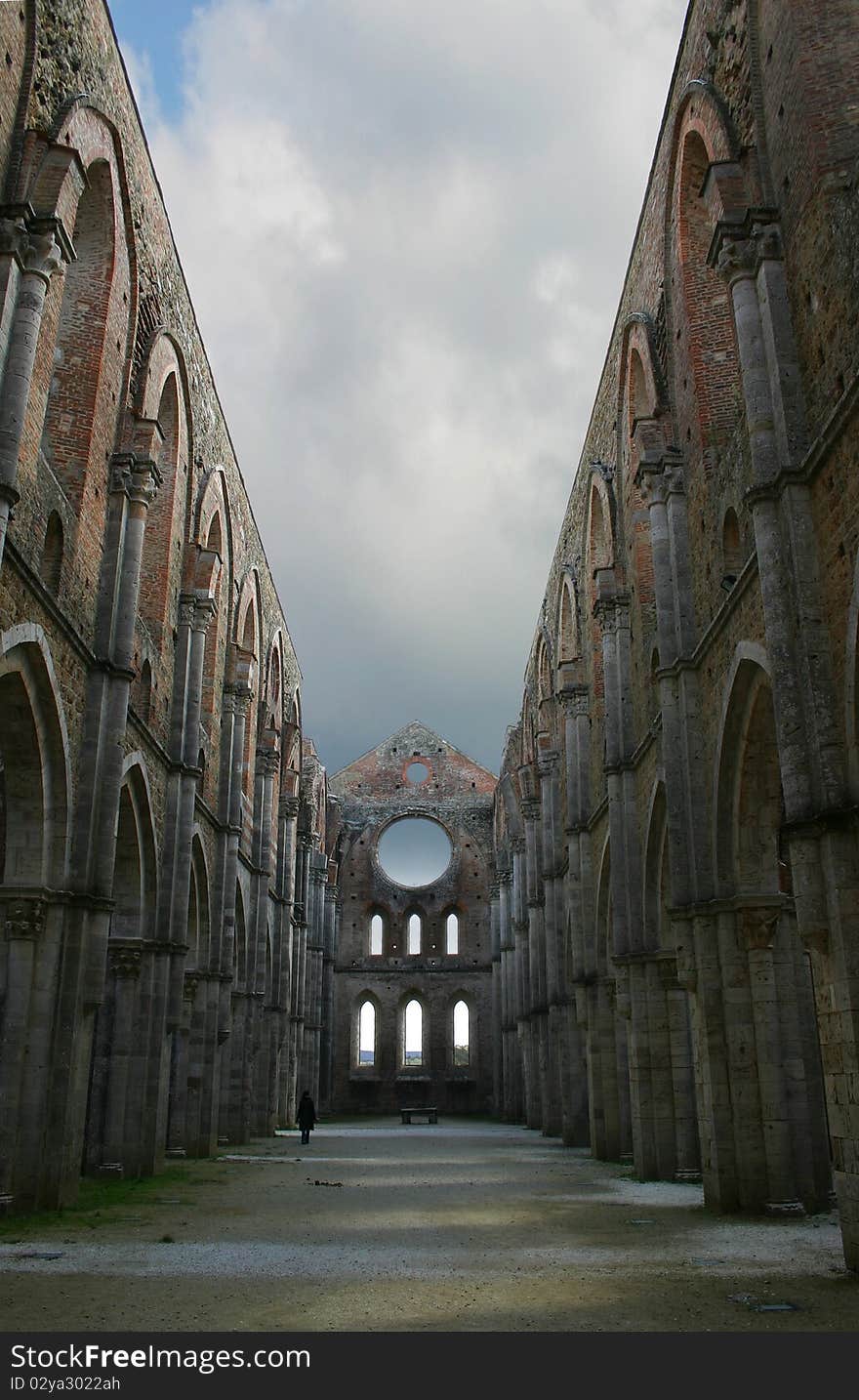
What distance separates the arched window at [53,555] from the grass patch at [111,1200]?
6.88m

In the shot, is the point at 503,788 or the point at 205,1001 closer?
the point at 205,1001

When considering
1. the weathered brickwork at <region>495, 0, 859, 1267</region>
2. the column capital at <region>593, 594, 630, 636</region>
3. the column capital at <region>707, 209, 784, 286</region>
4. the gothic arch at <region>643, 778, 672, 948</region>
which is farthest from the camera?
the column capital at <region>593, 594, 630, 636</region>

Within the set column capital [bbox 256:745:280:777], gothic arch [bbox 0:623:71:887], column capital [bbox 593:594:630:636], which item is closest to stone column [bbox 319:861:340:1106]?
column capital [bbox 256:745:280:777]

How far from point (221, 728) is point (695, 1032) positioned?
14075mm

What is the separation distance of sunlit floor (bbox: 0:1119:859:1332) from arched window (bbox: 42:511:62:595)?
703 centimetres

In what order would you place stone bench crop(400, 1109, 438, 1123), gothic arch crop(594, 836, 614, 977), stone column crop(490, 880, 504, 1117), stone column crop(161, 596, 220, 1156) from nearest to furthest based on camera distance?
stone column crop(161, 596, 220, 1156), gothic arch crop(594, 836, 614, 977), stone bench crop(400, 1109, 438, 1123), stone column crop(490, 880, 504, 1117)

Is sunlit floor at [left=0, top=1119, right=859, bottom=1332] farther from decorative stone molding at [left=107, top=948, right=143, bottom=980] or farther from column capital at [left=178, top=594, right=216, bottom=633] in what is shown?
column capital at [left=178, top=594, right=216, bottom=633]

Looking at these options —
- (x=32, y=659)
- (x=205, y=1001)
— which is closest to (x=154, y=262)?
(x=32, y=659)

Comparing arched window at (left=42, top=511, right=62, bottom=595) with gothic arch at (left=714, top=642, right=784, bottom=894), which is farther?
arched window at (left=42, top=511, right=62, bottom=595)

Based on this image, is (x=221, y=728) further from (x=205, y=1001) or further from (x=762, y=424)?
(x=762, y=424)

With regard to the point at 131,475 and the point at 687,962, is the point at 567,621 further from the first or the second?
A: the point at 687,962

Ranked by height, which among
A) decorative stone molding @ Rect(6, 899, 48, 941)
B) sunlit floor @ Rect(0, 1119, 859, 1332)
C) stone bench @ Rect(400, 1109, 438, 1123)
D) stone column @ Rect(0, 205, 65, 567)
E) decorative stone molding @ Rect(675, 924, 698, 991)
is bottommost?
sunlit floor @ Rect(0, 1119, 859, 1332)

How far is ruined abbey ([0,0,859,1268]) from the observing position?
10.7m

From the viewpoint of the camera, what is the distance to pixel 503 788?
146 ft
